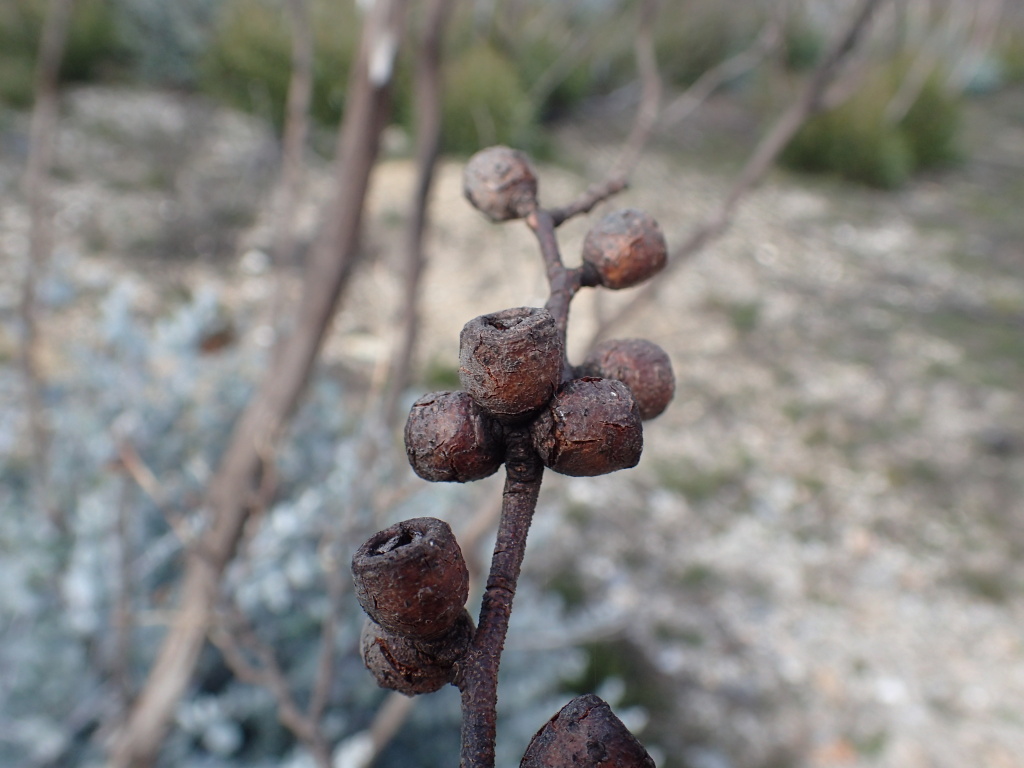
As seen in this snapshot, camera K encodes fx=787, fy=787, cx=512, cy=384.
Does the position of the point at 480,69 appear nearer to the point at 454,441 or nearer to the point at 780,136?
the point at 780,136

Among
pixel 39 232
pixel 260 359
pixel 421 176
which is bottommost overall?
pixel 260 359

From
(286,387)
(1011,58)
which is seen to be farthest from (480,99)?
(1011,58)

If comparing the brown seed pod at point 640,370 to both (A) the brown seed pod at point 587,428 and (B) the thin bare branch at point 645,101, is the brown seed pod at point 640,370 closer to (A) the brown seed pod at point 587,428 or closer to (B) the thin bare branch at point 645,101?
(A) the brown seed pod at point 587,428

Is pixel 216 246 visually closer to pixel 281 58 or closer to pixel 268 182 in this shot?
pixel 268 182

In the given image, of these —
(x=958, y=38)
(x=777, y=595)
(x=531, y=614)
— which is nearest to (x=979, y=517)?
(x=777, y=595)

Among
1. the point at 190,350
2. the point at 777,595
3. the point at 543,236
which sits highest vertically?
the point at 543,236

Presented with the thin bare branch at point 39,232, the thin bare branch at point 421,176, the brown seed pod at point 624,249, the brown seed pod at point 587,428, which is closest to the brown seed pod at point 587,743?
the brown seed pod at point 587,428
